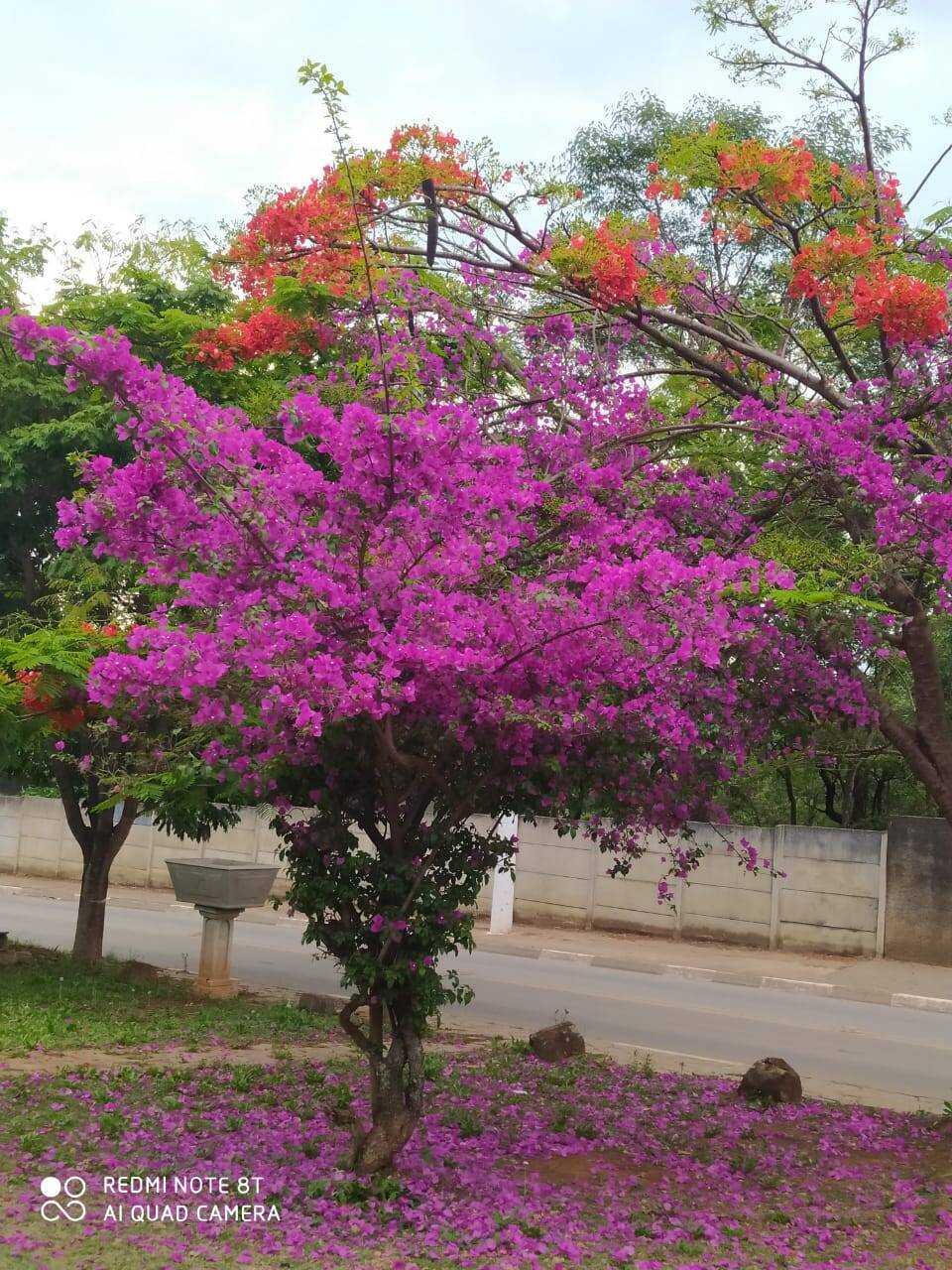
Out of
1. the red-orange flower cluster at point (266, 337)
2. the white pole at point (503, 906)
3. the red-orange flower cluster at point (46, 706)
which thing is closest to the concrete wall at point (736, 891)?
the white pole at point (503, 906)

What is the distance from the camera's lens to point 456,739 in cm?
521

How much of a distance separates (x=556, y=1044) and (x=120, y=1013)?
391 centimetres

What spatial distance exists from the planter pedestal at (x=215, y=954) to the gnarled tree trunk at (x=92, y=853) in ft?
4.55

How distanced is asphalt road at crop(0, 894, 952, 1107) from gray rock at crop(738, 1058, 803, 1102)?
36.8 inches

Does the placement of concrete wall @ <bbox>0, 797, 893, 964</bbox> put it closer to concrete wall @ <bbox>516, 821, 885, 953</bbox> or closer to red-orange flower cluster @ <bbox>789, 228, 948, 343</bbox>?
concrete wall @ <bbox>516, 821, 885, 953</bbox>

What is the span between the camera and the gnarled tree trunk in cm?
1236

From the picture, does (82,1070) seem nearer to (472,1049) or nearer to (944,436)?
(472,1049)

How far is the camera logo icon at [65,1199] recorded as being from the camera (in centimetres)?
501

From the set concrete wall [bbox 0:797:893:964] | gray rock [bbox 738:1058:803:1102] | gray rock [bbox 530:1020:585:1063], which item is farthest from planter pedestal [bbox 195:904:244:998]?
gray rock [bbox 738:1058:803:1102]

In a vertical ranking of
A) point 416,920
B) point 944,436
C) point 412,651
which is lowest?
point 416,920

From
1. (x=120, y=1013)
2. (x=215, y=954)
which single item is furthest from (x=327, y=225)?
(x=215, y=954)

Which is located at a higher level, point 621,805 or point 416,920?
point 621,805

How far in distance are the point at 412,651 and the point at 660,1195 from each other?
3.06 m

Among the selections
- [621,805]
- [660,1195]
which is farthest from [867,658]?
[660,1195]
